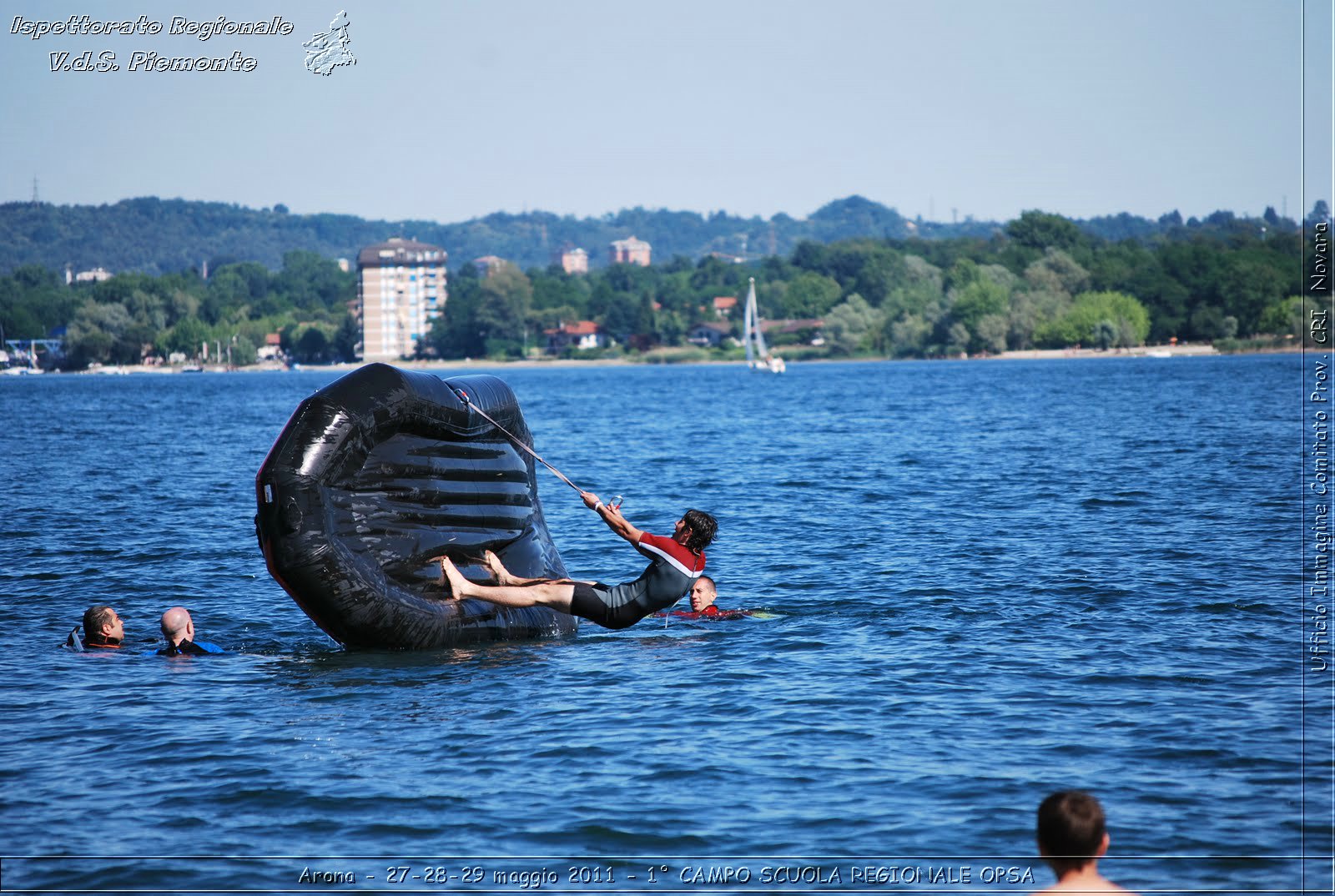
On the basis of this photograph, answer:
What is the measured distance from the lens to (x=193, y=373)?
19325 centimetres

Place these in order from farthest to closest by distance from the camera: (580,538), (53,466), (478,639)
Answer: (53,466)
(580,538)
(478,639)

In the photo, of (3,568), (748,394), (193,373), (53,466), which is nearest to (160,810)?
(3,568)

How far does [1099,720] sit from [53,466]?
1418 inches

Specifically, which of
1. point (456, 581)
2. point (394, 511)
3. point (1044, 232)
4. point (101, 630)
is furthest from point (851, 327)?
point (456, 581)

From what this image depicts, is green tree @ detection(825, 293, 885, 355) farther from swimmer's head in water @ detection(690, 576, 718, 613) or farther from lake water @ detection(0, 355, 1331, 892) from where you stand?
swimmer's head in water @ detection(690, 576, 718, 613)

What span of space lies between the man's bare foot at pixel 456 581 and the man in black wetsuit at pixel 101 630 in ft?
12.9

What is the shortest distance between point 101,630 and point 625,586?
5.61 metres

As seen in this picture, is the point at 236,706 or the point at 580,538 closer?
the point at 236,706

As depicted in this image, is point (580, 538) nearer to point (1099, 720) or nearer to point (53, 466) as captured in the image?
point (1099, 720)

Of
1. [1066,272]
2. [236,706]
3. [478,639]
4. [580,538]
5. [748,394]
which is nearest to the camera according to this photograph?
[236,706]

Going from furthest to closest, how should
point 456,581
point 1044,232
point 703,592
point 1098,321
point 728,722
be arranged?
1. point 1044,232
2. point 1098,321
3. point 703,592
4. point 456,581
5. point 728,722

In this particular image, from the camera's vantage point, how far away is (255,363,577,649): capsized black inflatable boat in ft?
40.3

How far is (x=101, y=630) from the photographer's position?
13961 mm

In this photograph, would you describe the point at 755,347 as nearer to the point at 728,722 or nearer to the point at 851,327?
the point at 851,327
